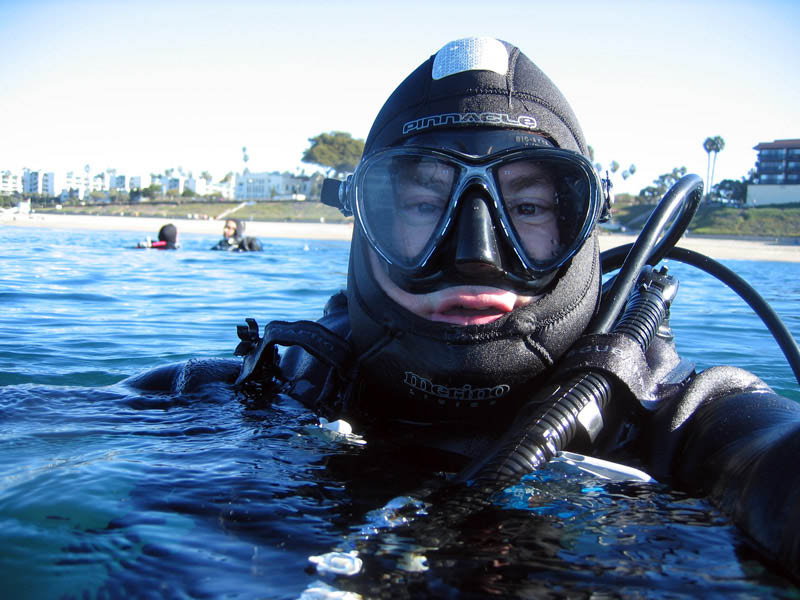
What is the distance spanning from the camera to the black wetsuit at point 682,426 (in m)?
1.34

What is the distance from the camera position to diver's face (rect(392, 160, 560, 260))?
77.7 inches

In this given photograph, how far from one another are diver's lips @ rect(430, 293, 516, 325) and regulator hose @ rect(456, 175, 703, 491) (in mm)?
245

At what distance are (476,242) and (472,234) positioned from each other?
0.09 ft

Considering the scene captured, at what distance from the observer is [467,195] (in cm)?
190

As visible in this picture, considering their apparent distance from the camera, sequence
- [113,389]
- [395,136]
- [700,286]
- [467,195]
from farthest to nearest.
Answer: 1. [700,286]
2. [113,389]
3. [395,136]
4. [467,195]

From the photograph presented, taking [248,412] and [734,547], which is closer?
[734,547]

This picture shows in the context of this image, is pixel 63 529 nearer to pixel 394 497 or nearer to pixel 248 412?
pixel 394 497

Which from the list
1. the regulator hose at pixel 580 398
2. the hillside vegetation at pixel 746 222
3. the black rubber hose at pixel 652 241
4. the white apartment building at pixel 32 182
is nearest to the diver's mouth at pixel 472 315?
the regulator hose at pixel 580 398

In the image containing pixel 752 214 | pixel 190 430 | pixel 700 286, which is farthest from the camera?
pixel 752 214

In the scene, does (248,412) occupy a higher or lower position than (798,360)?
lower

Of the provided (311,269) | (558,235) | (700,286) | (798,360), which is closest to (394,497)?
(558,235)

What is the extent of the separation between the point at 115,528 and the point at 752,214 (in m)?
58.6

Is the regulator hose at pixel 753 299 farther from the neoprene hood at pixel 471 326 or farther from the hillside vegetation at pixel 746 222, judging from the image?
the hillside vegetation at pixel 746 222

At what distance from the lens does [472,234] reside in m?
1.86
